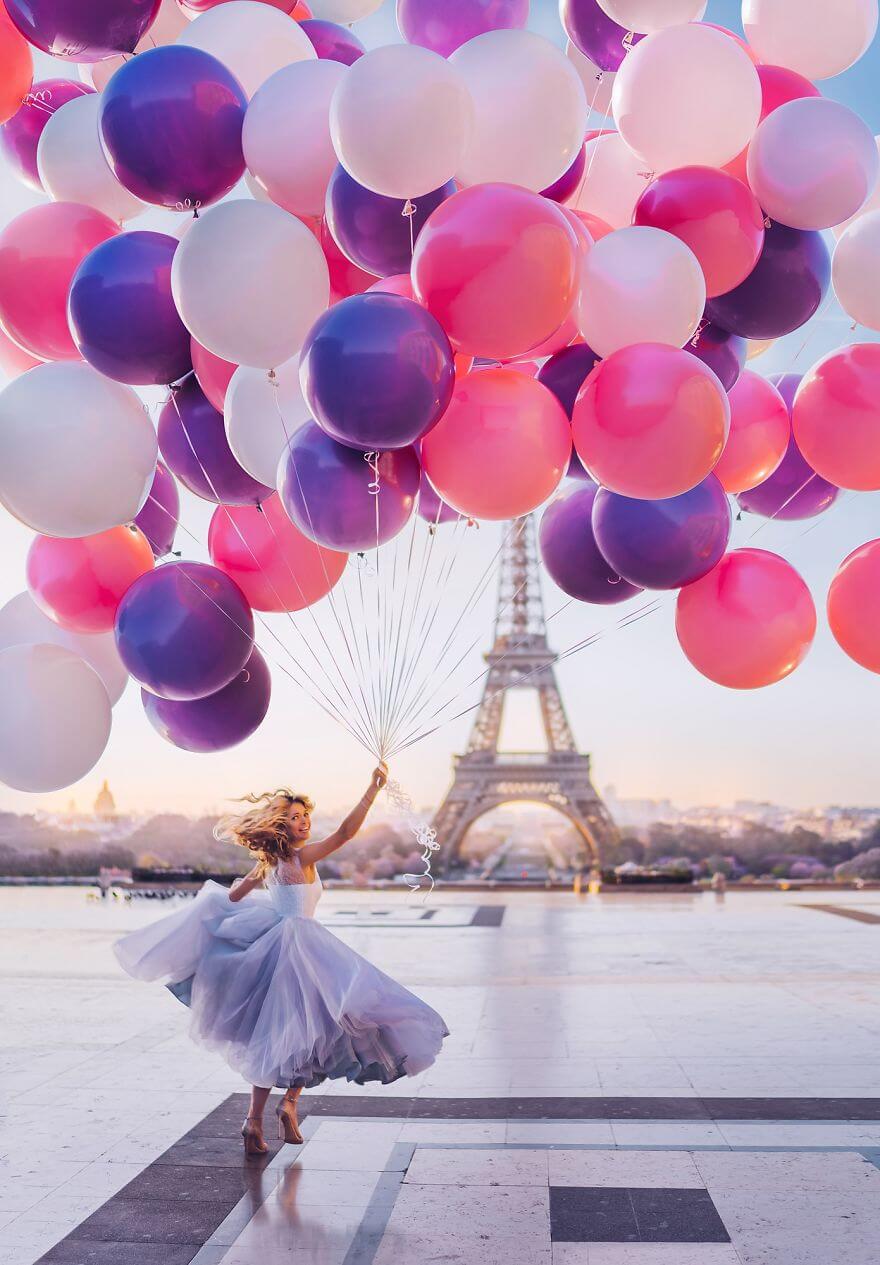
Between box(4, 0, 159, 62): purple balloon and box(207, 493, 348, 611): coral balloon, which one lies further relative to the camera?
box(207, 493, 348, 611): coral balloon

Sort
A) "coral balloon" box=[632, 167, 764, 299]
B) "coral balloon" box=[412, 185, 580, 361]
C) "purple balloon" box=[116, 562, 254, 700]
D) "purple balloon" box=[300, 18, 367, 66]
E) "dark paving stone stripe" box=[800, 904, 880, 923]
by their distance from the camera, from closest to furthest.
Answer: "coral balloon" box=[412, 185, 580, 361]
"coral balloon" box=[632, 167, 764, 299]
"purple balloon" box=[116, 562, 254, 700]
"purple balloon" box=[300, 18, 367, 66]
"dark paving stone stripe" box=[800, 904, 880, 923]

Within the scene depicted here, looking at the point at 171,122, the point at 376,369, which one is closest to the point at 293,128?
the point at 171,122

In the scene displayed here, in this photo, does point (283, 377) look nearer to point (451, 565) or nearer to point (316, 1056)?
point (451, 565)

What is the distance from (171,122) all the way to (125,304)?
2.06 ft

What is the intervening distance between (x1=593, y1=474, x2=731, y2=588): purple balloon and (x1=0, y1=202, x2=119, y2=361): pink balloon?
2.28 meters

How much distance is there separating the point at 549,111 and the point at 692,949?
9.88 m

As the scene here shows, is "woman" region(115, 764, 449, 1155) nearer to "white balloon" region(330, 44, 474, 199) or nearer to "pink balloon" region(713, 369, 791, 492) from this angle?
"pink balloon" region(713, 369, 791, 492)

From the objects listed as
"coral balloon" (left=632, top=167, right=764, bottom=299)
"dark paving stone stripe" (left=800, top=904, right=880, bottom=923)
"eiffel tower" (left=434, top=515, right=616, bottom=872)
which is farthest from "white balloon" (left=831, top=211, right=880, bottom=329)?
"eiffel tower" (left=434, top=515, right=616, bottom=872)

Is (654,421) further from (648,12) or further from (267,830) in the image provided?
(267,830)

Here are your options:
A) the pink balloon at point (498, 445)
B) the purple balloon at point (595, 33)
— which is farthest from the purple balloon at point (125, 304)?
the purple balloon at point (595, 33)

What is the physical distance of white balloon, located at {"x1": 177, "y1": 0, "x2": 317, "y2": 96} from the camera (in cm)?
427

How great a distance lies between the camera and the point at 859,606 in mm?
4566

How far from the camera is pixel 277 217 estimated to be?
152 inches

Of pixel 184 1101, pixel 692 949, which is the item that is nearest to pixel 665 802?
pixel 692 949
